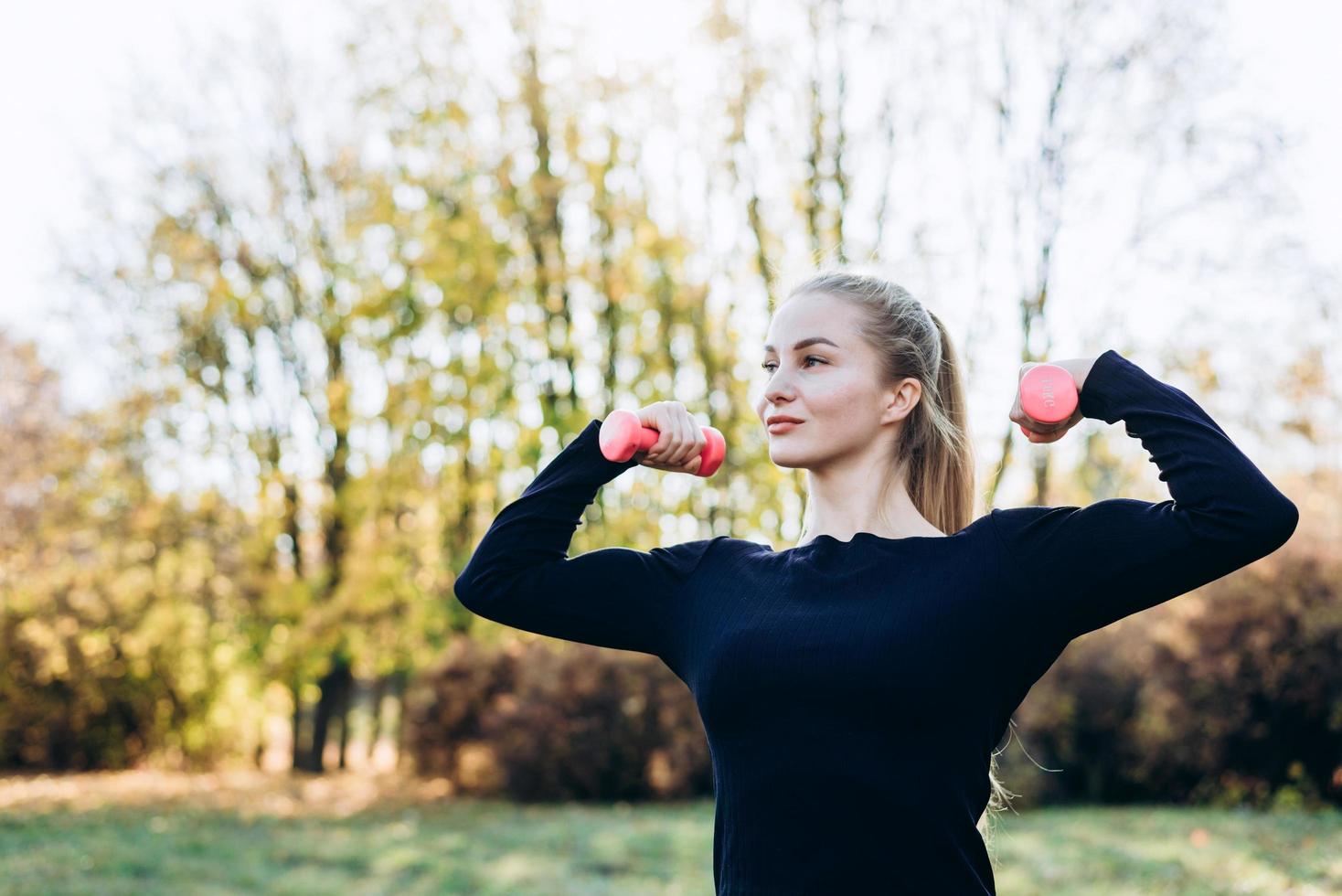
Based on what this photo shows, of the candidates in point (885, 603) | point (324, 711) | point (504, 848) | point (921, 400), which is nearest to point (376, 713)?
point (324, 711)

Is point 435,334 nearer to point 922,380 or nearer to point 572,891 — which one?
point 572,891

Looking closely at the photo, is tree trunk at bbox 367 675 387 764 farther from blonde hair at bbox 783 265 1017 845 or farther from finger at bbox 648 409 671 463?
blonde hair at bbox 783 265 1017 845

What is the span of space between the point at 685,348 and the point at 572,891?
22.1ft

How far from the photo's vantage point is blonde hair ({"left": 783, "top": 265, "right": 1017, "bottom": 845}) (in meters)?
2.28

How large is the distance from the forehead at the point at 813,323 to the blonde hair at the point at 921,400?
2cm

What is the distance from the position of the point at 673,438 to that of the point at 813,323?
348 millimetres

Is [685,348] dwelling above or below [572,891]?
above

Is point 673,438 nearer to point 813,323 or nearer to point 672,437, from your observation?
point 672,437

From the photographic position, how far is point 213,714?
1677cm

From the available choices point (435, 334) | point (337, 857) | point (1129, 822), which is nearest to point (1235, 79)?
point (1129, 822)

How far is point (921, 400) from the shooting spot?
91.5 inches

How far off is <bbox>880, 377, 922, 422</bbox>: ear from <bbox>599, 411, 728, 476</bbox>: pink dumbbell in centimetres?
32

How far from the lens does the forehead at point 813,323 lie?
7.39ft

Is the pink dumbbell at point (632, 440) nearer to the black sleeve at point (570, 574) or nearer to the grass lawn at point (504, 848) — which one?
the black sleeve at point (570, 574)
